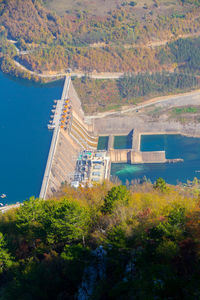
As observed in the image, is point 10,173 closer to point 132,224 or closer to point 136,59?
point 132,224

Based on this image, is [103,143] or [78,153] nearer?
[78,153]

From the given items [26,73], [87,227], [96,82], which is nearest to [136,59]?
[96,82]

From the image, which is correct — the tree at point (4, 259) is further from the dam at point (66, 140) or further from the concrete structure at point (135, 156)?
the concrete structure at point (135, 156)

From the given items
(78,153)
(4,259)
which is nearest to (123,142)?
(78,153)

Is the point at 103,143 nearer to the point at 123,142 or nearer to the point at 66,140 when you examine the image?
the point at 123,142

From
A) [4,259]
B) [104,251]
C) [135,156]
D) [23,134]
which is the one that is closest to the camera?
[104,251]
